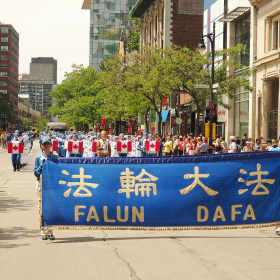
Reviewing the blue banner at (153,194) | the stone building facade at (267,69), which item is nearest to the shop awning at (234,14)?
the stone building facade at (267,69)

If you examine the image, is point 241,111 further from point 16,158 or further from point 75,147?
point 16,158

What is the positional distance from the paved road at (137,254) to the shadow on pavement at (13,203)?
6.13 feet

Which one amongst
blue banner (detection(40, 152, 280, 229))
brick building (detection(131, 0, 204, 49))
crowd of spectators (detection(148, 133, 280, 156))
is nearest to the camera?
blue banner (detection(40, 152, 280, 229))

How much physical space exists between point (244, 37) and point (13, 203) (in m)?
25.6

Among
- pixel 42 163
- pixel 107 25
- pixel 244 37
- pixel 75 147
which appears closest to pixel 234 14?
pixel 244 37

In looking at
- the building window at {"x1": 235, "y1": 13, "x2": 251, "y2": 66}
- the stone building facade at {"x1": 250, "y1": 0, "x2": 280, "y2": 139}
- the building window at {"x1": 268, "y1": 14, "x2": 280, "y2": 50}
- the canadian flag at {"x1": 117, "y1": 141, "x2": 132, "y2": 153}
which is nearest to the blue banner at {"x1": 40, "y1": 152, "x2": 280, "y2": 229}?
the canadian flag at {"x1": 117, "y1": 141, "x2": 132, "y2": 153}

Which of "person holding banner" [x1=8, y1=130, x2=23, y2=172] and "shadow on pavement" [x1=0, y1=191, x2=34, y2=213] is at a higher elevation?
"person holding banner" [x1=8, y1=130, x2=23, y2=172]

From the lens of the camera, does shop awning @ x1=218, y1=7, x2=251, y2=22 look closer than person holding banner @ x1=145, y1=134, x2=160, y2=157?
No

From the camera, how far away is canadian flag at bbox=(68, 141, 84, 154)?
80.0 feet

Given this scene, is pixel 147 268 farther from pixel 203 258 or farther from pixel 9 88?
pixel 9 88

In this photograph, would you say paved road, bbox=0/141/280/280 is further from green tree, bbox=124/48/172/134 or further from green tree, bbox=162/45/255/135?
green tree, bbox=124/48/172/134

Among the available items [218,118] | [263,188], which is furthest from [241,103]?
[263,188]

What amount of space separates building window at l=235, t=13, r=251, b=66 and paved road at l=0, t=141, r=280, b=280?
83.3 ft

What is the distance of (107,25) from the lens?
10988cm
